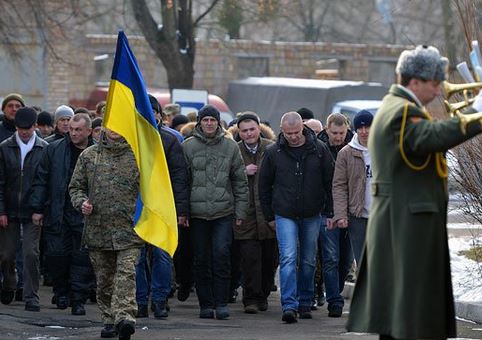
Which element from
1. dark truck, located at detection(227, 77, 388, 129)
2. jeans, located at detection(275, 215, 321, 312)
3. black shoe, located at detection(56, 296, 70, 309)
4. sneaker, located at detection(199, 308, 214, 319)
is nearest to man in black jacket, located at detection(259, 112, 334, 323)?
jeans, located at detection(275, 215, 321, 312)

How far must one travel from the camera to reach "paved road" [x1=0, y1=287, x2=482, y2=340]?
38.9 feet

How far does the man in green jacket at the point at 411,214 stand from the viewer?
739cm

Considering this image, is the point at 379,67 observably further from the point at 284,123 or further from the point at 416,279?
the point at 416,279

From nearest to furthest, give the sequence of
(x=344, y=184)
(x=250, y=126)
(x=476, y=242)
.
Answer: (x=344, y=184) → (x=250, y=126) → (x=476, y=242)

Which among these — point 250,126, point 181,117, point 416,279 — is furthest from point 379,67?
point 416,279

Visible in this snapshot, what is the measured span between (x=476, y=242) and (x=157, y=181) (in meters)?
4.73

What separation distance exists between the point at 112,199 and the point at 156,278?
1.94 meters

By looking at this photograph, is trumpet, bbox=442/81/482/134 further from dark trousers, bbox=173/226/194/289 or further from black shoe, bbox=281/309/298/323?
dark trousers, bbox=173/226/194/289

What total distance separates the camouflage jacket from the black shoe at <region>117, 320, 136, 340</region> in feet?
2.05

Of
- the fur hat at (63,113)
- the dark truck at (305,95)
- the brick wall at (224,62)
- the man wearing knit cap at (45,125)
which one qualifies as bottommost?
the fur hat at (63,113)

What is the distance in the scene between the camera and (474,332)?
1215 centimetres

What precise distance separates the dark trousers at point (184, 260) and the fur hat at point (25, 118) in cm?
182

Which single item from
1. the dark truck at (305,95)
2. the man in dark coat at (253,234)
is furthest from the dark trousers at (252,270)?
the dark truck at (305,95)

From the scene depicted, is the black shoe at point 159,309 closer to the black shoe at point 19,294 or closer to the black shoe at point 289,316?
the black shoe at point 289,316
